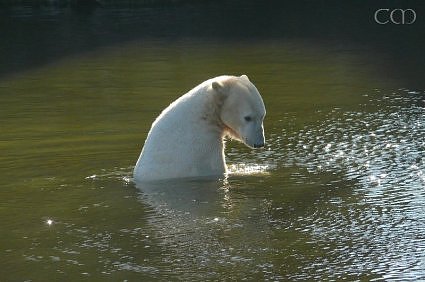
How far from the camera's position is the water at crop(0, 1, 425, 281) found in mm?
6504

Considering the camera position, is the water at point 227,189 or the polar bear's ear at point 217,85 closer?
the water at point 227,189

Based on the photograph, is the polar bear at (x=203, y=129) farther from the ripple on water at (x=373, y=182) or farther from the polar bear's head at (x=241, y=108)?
the ripple on water at (x=373, y=182)

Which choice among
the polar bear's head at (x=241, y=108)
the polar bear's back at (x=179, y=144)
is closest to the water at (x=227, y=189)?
the polar bear's back at (x=179, y=144)

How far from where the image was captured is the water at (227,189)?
650cm

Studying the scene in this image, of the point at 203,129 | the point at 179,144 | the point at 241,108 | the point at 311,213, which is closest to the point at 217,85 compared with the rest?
the point at 241,108

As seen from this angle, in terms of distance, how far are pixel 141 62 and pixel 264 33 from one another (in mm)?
3874

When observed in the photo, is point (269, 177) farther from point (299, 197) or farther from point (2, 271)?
point (2, 271)

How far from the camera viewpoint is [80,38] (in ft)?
63.2

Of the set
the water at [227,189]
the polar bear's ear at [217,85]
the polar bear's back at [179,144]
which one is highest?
the polar bear's ear at [217,85]

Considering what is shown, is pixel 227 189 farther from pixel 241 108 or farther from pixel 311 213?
pixel 311 213

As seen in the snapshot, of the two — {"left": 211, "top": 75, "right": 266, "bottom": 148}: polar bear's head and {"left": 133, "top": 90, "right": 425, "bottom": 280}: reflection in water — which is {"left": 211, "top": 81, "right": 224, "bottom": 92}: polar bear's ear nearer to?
{"left": 211, "top": 75, "right": 266, "bottom": 148}: polar bear's head

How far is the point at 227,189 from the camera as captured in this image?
822cm

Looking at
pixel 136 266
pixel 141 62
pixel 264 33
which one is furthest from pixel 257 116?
pixel 264 33

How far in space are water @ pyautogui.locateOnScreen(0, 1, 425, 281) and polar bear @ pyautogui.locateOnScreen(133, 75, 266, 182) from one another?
0.16 m
